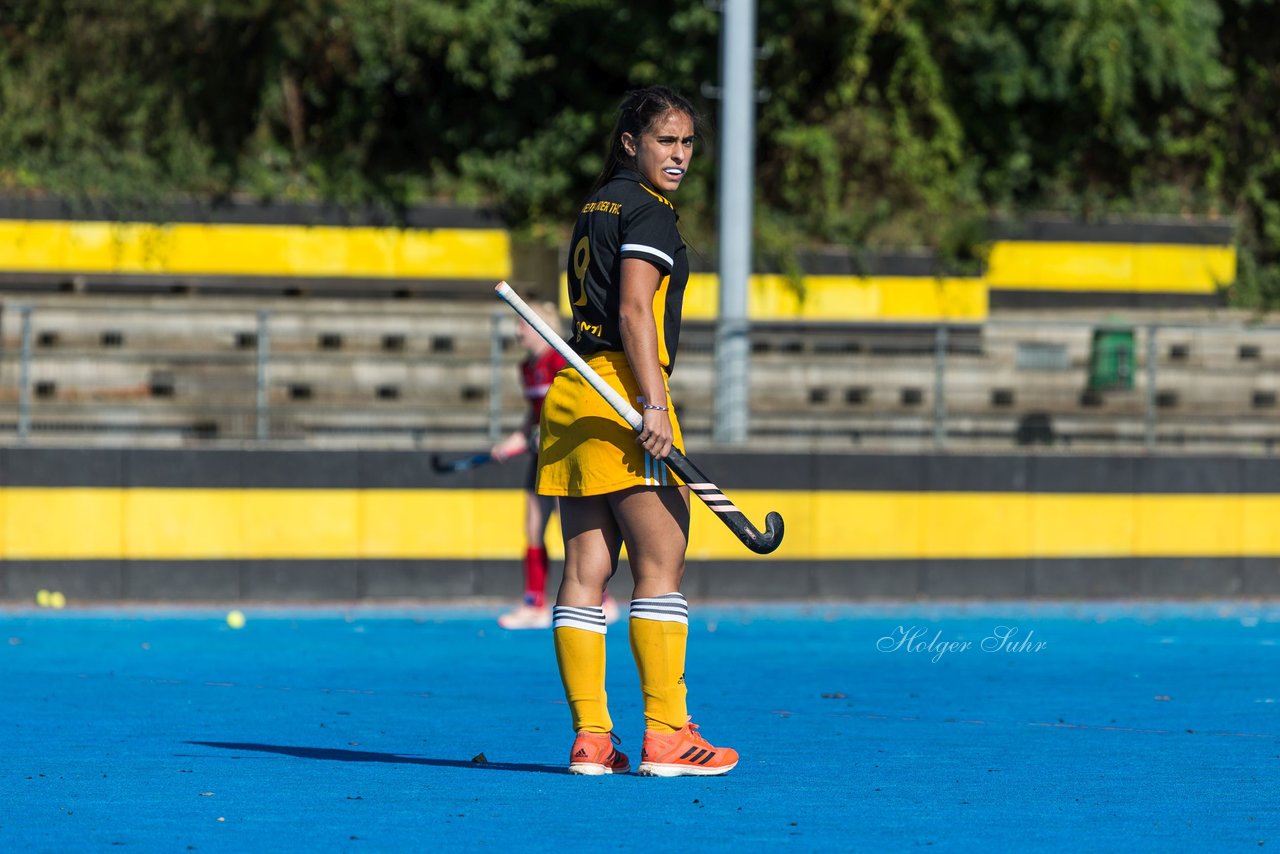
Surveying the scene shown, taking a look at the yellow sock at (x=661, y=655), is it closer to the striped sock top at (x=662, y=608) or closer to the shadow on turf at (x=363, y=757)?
the striped sock top at (x=662, y=608)

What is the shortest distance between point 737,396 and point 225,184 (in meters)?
10.8

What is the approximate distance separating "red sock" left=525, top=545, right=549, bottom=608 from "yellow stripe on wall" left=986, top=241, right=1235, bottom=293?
521 inches

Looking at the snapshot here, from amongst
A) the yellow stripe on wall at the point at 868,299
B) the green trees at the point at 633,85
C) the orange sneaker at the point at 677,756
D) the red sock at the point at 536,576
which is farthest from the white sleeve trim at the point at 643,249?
the green trees at the point at 633,85

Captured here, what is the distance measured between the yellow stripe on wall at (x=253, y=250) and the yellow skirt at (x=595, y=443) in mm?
16312

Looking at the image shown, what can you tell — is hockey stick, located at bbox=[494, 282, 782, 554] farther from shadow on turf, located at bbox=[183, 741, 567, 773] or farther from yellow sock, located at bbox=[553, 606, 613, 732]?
shadow on turf, located at bbox=[183, 741, 567, 773]

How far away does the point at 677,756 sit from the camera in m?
6.51

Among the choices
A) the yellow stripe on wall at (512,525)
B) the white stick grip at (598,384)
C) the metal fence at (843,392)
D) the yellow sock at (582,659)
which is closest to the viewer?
the white stick grip at (598,384)

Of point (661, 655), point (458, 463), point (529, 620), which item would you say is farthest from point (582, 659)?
point (458, 463)

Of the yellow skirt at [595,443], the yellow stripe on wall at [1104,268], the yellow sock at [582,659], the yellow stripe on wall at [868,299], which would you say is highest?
the yellow stripe on wall at [1104,268]

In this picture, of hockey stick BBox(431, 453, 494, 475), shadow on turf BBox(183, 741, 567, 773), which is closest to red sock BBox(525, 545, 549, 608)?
hockey stick BBox(431, 453, 494, 475)

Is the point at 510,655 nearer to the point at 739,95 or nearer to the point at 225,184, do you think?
the point at 739,95

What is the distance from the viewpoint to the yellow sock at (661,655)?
Answer: 647 centimetres

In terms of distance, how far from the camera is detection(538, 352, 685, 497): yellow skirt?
20.9 ft

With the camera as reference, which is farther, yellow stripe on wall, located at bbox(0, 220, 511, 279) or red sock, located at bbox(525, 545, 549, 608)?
yellow stripe on wall, located at bbox(0, 220, 511, 279)
